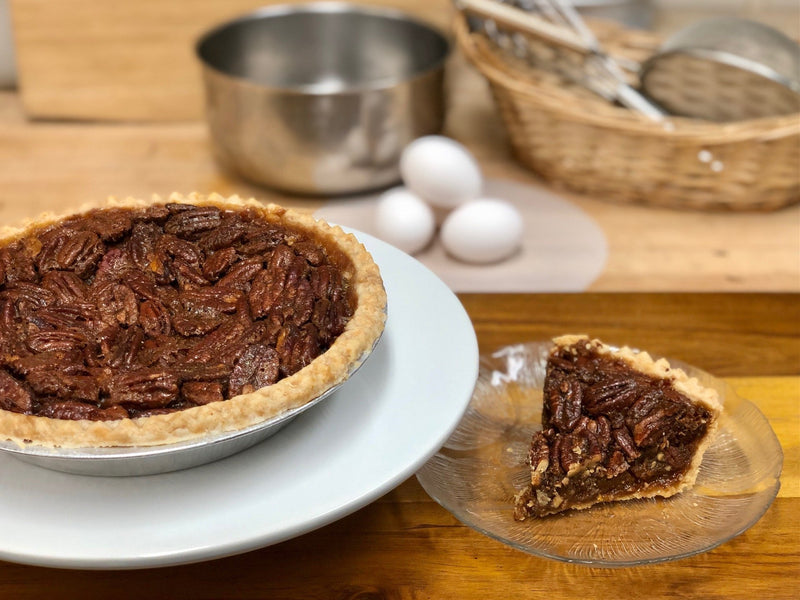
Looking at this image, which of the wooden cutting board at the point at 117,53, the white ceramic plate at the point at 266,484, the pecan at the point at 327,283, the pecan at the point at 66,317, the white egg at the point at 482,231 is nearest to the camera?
the white ceramic plate at the point at 266,484

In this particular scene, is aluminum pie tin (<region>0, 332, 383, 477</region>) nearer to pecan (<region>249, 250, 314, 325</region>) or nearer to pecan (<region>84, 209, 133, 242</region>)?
pecan (<region>249, 250, 314, 325</region>)

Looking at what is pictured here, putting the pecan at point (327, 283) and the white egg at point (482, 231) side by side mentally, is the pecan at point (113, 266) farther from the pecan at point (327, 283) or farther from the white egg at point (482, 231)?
the white egg at point (482, 231)

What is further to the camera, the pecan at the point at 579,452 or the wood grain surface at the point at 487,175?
the wood grain surface at the point at 487,175

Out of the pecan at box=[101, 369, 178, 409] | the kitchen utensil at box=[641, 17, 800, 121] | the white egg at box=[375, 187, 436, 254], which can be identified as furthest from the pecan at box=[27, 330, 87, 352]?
the kitchen utensil at box=[641, 17, 800, 121]

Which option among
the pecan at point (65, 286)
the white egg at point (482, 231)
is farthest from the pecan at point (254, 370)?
the white egg at point (482, 231)

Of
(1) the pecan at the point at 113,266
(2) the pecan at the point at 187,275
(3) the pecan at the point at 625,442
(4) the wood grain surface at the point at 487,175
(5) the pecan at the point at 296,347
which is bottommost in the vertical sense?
(4) the wood grain surface at the point at 487,175

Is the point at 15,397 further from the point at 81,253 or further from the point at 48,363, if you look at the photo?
the point at 81,253

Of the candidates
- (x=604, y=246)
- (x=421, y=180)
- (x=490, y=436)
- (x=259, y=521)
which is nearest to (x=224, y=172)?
(x=421, y=180)

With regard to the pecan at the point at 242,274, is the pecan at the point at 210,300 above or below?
above

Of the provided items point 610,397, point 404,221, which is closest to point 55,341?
point 610,397
